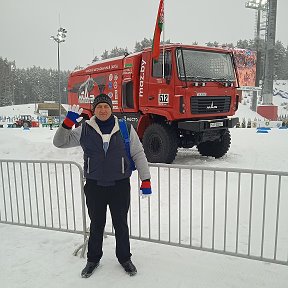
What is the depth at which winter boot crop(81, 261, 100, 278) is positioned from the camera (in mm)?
3263

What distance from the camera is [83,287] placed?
3.10 meters

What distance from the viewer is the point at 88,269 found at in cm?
329

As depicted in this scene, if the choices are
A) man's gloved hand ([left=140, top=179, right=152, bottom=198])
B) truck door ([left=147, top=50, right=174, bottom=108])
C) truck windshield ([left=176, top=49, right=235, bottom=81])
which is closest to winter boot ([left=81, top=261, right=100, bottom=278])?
man's gloved hand ([left=140, top=179, right=152, bottom=198])

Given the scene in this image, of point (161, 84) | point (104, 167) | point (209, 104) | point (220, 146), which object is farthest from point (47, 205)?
point (220, 146)

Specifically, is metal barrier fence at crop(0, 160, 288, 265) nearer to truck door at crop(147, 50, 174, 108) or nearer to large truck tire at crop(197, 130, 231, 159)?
truck door at crop(147, 50, 174, 108)

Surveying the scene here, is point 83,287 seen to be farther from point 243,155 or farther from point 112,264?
point 243,155

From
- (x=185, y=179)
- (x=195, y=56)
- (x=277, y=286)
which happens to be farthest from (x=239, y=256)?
(x=195, y=56)

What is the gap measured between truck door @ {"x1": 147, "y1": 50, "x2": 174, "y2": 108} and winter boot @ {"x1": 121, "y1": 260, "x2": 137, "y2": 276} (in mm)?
4844

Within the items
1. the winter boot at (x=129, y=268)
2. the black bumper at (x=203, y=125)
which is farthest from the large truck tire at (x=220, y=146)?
the winter boot at (x=129, y=268)

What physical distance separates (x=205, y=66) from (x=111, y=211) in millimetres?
5601

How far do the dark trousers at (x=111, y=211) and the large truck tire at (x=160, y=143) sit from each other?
4.42 m

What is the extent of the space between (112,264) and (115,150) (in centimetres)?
142

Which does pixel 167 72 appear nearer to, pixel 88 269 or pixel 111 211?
pixel 111 211

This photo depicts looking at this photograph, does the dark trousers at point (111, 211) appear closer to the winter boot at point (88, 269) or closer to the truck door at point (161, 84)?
the winter boot at point (88, 269)
